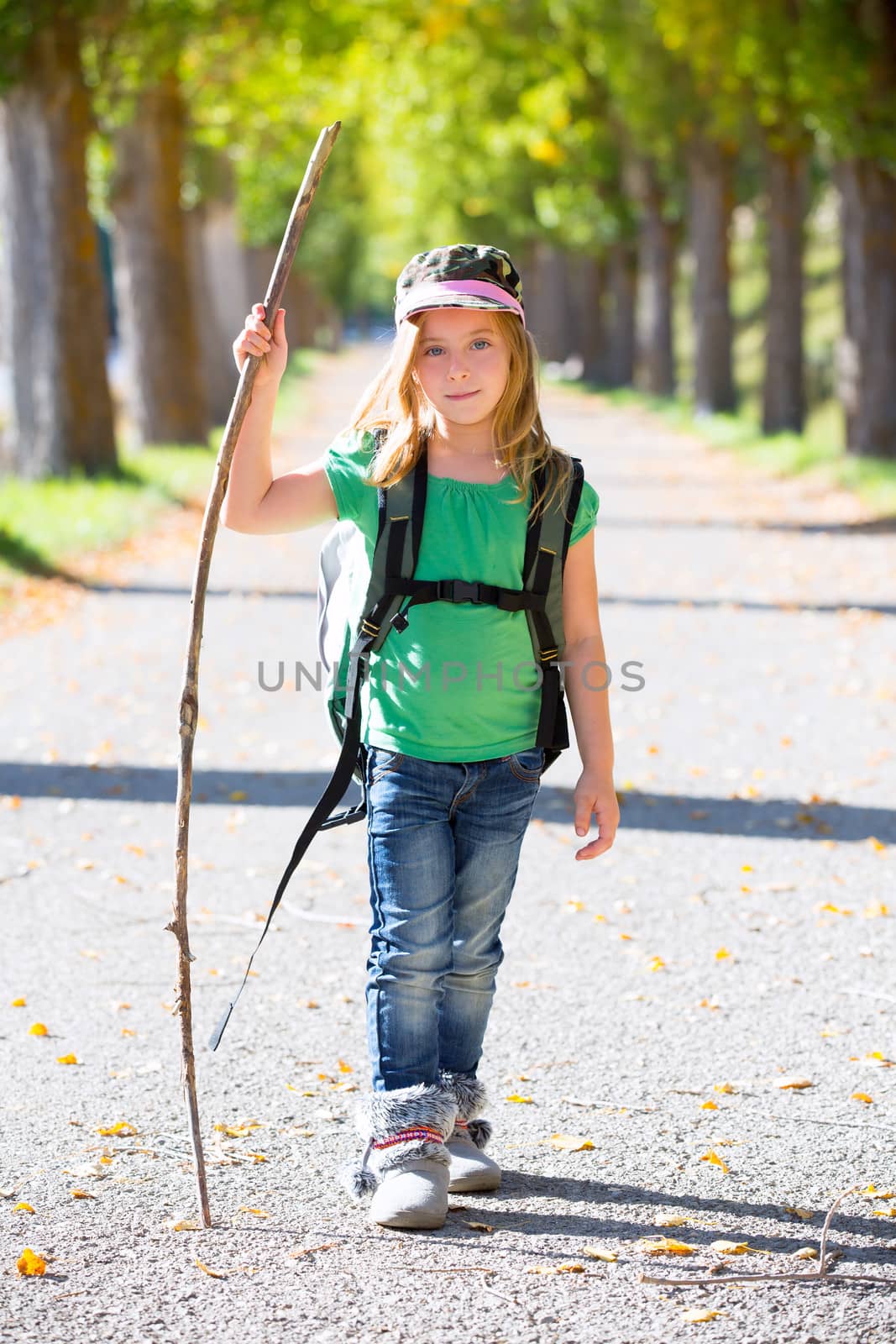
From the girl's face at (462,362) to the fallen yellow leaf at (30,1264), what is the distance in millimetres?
1762

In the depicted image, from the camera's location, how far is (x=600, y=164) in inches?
1431

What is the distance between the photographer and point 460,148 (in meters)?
41.4

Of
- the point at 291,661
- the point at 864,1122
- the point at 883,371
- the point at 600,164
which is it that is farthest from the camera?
the point at 600,164

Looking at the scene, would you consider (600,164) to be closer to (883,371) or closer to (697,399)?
(697,399)

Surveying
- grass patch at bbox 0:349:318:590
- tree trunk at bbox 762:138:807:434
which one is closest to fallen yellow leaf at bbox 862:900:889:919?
grass patch at bbox 0:349:318:590

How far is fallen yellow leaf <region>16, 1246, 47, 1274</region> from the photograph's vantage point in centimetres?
312

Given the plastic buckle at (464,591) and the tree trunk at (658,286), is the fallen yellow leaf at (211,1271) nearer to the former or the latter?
the plastic buckle at (464,591)

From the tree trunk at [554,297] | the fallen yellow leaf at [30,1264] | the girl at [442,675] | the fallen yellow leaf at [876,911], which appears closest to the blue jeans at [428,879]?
the girl at [442,675]

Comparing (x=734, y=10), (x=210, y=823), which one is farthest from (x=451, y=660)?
(x=734, y=10)

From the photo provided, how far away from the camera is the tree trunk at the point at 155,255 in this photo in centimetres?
2122

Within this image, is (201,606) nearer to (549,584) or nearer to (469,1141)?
(549,584)

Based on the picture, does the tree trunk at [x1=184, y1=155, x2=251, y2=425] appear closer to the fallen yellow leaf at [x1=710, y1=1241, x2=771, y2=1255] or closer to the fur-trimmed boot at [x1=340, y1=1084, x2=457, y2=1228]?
the fur-trimmed boot at [x1=340, y1=1084, x2=457, y2=1228]

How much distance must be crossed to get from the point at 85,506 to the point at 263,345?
12.5 meters

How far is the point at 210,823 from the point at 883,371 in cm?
1336
